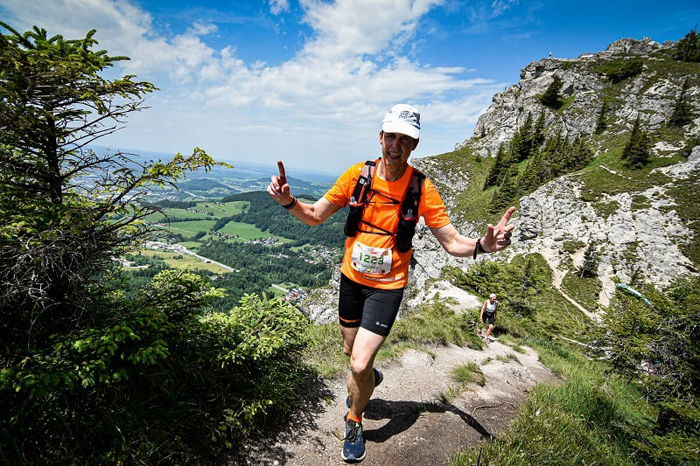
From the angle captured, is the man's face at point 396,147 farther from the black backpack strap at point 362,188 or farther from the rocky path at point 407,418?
the rocky path at point 407,418

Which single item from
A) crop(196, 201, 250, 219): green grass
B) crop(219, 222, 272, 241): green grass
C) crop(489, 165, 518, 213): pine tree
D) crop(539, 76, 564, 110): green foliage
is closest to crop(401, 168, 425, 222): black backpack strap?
crop(489, 165, 518, 213): pine tree

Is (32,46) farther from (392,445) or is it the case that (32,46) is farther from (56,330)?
(392,445)

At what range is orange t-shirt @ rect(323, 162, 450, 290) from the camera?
3152 mm

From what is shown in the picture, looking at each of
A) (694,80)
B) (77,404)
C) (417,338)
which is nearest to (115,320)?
(77,404)

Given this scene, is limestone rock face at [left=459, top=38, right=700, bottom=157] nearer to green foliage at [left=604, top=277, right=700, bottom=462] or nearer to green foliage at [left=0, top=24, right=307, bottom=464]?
green foliage at [left=604, top=277, right=700, bottom=462]

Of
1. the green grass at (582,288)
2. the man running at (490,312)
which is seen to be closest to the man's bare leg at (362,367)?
the man running at (490,312)

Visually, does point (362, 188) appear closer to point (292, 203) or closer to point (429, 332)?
point (292, 203)

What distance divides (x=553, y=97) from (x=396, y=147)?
83.9 m

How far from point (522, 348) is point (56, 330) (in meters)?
11.1

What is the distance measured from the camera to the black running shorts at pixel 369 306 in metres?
3.08

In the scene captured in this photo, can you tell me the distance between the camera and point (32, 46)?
271 cm

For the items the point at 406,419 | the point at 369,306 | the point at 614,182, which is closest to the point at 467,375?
the point at 406,419

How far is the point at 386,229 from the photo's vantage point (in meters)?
3.18

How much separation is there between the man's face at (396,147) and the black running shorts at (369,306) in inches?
56.3
